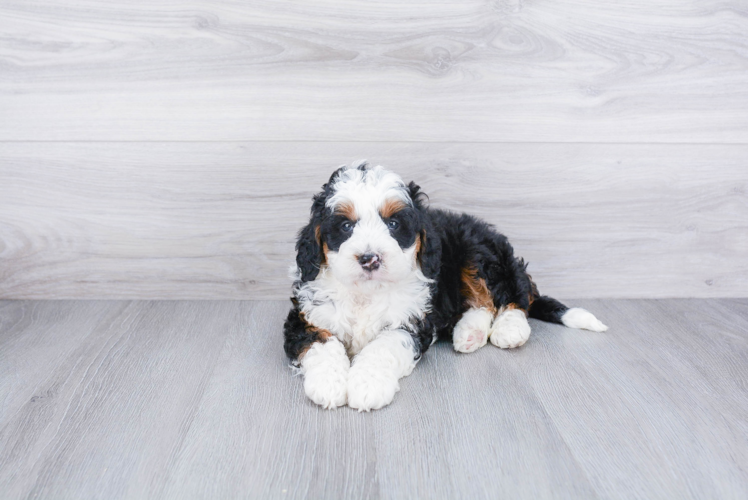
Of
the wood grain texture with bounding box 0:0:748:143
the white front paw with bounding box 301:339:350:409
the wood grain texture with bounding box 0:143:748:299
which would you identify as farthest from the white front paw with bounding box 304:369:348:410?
the wood grain texture with bounding box 0:0:748:143

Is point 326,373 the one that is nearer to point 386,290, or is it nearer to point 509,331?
point 386,290

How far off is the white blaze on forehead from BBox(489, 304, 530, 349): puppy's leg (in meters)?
0.59

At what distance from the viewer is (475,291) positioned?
7.02 feet

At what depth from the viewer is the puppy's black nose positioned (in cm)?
167

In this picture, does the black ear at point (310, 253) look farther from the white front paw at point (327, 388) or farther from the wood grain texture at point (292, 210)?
the wood grain texture at point (292, 210)

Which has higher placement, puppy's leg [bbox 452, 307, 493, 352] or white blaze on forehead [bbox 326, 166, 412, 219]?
white blaze on forehead [bbox 326, 166, 412, 219]

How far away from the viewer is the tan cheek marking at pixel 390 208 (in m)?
1.76

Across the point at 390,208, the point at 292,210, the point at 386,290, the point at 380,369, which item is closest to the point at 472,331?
the point at 386,290

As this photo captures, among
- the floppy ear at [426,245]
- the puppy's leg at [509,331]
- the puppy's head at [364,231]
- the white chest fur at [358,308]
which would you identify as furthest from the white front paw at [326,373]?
the puppy's leg at [509,331]

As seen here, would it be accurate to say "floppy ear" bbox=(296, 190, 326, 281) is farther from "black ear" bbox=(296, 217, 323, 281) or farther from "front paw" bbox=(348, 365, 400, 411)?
"front paw" bbox=(348, 365, 400, 411)

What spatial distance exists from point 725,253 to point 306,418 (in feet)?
6.61

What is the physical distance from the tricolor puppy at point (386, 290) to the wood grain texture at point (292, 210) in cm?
34

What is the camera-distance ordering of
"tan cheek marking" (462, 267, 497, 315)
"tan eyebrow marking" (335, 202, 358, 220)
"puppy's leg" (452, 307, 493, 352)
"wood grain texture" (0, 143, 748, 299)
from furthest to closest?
"wood grain texture" (0, 143, 748, 299) < "tan cheek marking" (462, 267, 497, 315) < "puppy's leg" (452, 307, 493, 352) < "tan eyebrow marking" (335, 202, 358, 220)

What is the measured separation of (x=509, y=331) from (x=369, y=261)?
0.66m
